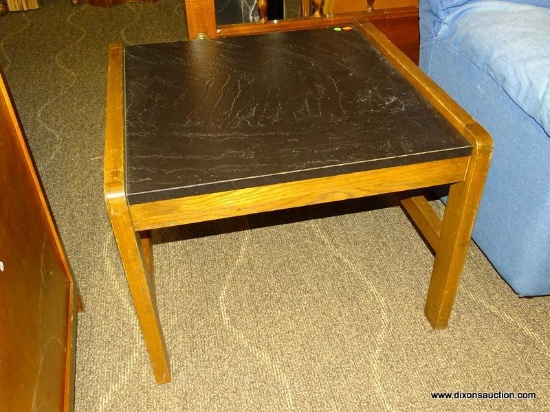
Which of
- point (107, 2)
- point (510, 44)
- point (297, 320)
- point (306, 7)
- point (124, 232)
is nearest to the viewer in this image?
point (124, 232)

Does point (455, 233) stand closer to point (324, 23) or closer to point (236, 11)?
point (324, 23)

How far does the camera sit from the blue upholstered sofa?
3.41 feet

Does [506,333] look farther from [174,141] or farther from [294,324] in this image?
[174,141]

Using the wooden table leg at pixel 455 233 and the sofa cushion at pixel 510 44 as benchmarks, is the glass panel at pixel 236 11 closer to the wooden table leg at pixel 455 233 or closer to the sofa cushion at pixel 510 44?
the sofa cushion at pixel 510 44

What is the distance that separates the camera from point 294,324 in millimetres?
1211

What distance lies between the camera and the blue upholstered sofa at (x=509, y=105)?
3.41 feet

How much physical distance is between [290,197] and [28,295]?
46 centimetres

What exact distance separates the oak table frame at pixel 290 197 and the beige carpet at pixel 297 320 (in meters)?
0.13

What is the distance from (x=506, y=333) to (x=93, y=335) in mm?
920

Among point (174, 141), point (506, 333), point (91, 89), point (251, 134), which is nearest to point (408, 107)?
point (251, 134)

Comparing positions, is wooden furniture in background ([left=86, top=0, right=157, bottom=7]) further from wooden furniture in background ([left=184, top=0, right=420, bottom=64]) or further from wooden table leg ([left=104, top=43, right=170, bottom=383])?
wooden table leg ([left=104, top=43, right=170, bottom=383])

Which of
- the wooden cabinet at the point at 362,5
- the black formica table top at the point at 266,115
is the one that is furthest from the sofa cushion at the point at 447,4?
the wooden cabinet at the point at 362,5

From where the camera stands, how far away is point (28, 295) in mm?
883

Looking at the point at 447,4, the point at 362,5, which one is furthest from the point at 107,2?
the point at 447,4
